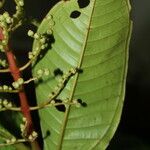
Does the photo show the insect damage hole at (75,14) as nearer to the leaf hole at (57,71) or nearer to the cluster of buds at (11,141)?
the leaf hole at (57,71)

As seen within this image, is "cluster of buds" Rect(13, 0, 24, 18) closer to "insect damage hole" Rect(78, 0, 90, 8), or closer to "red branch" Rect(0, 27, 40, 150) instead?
"red branch" Rect(0, 27, 40, 150)

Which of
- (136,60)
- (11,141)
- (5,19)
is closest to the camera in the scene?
(5,19)

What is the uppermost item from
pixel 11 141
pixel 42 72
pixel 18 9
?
pixel 18 9

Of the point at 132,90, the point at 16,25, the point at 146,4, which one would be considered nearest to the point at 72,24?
the point at 16,25

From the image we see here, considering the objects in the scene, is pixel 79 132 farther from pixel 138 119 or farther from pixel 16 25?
pixel 138 119

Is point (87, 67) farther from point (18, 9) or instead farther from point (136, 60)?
A: point (136, 60)

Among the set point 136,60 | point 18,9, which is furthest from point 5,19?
point 136,60

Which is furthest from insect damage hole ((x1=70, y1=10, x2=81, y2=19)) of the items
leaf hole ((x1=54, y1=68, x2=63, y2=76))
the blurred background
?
the blurred background
